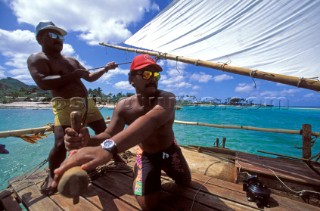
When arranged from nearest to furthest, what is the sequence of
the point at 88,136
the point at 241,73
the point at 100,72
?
the point at 88,136 → the point at 241,73 → the point at 100,72

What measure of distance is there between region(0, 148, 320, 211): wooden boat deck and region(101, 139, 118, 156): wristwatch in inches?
56.0

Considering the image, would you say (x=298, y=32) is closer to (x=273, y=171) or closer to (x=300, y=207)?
(x=273, y=171)

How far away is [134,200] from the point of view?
7.48 ft

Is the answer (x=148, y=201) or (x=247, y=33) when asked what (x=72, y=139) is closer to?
(x=148, y=201)

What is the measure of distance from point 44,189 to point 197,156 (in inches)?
109

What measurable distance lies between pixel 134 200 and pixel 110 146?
1.55 meters

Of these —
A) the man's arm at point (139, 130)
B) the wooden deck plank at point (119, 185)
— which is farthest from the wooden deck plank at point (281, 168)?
the man's arm at point (139, 130)

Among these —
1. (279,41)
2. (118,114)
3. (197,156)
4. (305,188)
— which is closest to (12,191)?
(118,114)

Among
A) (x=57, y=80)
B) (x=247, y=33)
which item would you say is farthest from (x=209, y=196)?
(x=247, y=33)

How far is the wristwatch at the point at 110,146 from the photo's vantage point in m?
1.05

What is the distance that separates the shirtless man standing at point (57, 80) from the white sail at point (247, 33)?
245 cm

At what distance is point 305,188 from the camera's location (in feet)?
7.90

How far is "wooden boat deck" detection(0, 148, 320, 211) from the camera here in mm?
2107

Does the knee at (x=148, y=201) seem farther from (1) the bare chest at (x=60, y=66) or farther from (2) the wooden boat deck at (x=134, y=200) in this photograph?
(1) the bare chest at (x=60, y=66)
